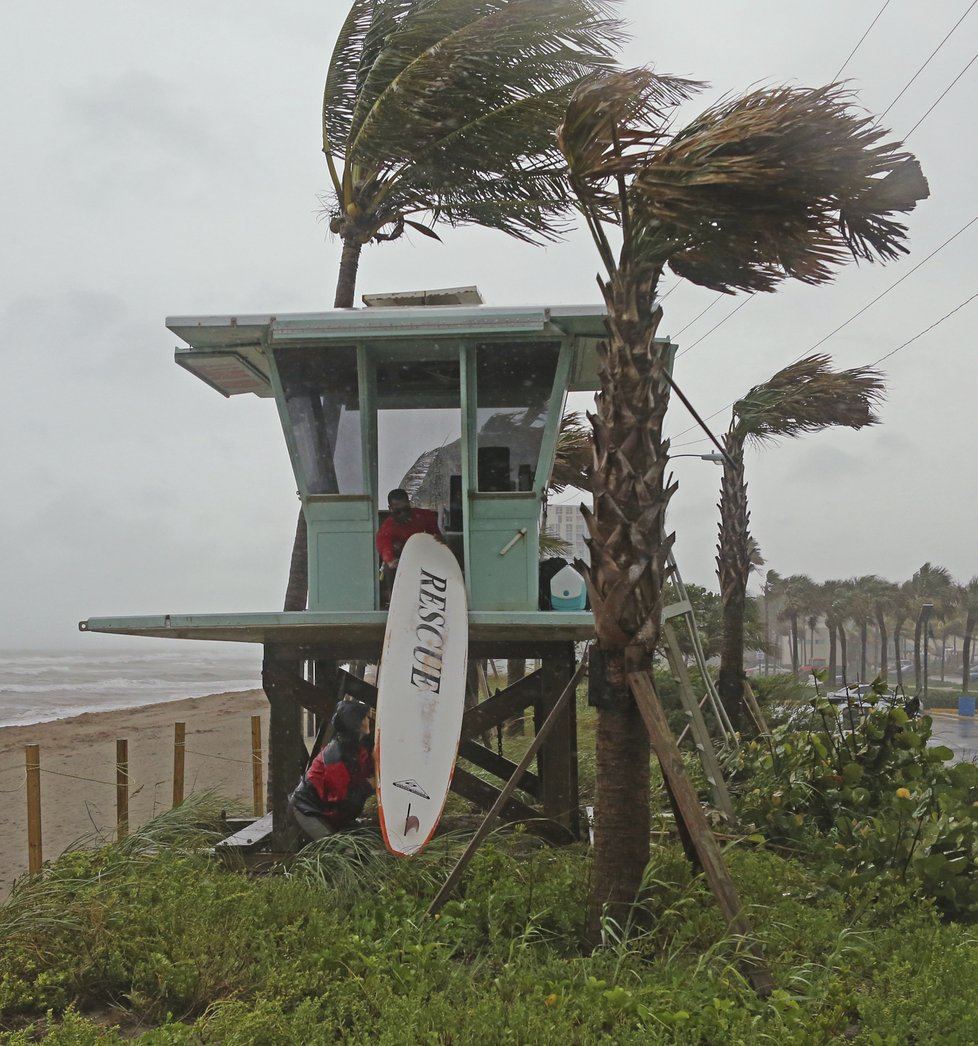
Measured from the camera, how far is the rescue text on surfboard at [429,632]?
21.7ft

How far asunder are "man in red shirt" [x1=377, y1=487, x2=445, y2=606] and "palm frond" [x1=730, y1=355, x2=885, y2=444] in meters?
9.66

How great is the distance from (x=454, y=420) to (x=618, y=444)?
2.87 m

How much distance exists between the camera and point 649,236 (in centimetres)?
561

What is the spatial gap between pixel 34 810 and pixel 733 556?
12058mm


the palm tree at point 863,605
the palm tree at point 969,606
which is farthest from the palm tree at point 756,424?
the palm tree at point 863,605

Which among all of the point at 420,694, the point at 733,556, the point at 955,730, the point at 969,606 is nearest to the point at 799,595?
the point at 969,606

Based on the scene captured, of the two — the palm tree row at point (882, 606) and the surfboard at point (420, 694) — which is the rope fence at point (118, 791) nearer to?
the surfboard at point (420, 694)

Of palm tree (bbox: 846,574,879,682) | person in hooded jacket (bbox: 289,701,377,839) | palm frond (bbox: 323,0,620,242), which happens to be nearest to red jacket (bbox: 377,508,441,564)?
Result: person in hooded jacket (bbox: 289,701,377,839)

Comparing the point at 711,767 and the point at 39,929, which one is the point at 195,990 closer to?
the point at 39,929

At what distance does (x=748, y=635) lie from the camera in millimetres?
26953

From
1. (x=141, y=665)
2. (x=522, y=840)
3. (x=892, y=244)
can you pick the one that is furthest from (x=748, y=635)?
(x=141, y=665)

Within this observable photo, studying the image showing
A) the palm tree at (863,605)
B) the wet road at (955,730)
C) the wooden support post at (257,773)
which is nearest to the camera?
the wooden support post at (257,773)

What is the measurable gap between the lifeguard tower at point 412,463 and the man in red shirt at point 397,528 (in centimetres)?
11

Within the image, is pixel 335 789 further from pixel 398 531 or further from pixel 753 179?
pixel 753 179
